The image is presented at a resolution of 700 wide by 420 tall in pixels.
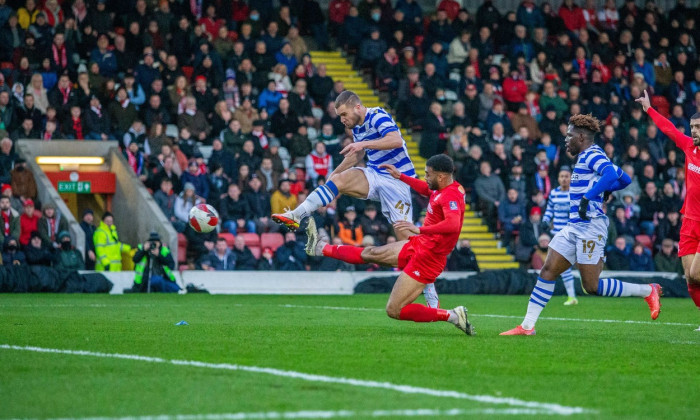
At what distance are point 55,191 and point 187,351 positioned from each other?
14515 millimetres

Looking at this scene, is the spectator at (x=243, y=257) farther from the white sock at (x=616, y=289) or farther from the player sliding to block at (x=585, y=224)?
the white sock at (x=616, y=289)

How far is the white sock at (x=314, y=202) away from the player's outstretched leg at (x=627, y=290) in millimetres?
2941

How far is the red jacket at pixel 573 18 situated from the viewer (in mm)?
33375

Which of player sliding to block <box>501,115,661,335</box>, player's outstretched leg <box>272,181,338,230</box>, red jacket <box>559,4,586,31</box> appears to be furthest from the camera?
red jacket <box>559,4,586,31</box>

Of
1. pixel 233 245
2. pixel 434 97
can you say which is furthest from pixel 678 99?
pixel 233 245

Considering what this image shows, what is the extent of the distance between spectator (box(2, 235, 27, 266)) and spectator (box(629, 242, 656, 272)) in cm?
1366

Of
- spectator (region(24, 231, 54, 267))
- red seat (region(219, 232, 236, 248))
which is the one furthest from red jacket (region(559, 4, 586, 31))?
spectator (region(24, 231, 54, 267))

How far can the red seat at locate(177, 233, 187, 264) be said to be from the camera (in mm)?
22900

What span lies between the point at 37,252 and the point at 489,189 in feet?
35.8

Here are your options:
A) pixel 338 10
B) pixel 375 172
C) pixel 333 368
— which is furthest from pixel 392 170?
pixel 338 10

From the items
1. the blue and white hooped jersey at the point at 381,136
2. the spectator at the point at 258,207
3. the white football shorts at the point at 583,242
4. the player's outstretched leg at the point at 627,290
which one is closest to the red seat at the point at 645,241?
the spectator at the point at 258,207

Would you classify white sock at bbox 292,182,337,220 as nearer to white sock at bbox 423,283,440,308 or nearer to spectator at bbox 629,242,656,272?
white sock at bbox 423,283,440,308

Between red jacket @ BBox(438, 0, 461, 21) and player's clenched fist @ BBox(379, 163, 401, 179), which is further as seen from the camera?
red jacket @ BBox(438, 0, 461, 21)

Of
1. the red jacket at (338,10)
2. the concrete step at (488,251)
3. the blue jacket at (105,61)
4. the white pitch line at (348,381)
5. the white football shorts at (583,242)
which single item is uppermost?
the red jacket at (338,10)
